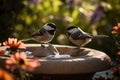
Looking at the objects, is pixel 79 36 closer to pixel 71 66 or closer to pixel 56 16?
pixel 71 66

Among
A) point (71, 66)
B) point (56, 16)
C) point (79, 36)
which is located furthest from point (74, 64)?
point (56, 16)

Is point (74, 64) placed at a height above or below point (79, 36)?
below

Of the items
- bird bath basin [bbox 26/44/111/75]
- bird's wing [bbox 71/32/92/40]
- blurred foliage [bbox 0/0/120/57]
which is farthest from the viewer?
blurred foliage [bbox 0/0/120/57]

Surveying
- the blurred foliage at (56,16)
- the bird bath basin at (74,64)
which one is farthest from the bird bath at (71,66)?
the blurred foliage at (56,16)

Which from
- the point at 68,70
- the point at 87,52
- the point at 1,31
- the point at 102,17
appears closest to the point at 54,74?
the point at 68,70

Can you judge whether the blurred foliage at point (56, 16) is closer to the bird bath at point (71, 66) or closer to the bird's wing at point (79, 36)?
the bird's wing at point (79, 36)

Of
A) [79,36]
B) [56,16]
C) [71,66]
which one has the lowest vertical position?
[71,66]

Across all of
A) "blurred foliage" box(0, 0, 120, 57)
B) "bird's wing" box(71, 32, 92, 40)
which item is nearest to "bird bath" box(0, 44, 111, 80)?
"bird's wing" box(71, 32, 92, 40)

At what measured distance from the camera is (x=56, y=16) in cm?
774

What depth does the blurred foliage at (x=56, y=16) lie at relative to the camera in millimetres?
7012

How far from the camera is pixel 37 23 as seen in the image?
764cm

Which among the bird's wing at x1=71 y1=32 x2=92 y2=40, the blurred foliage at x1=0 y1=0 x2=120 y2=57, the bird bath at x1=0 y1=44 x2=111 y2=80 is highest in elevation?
the blurred foliage at x1=0 y1=0 x2=120 y2=57

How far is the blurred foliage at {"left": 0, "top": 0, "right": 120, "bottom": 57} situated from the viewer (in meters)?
7.01

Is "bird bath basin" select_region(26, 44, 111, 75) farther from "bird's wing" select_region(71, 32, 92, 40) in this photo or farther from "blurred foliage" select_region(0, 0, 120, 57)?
"blurred foliage" select_region(0, 0, 120, 57)
